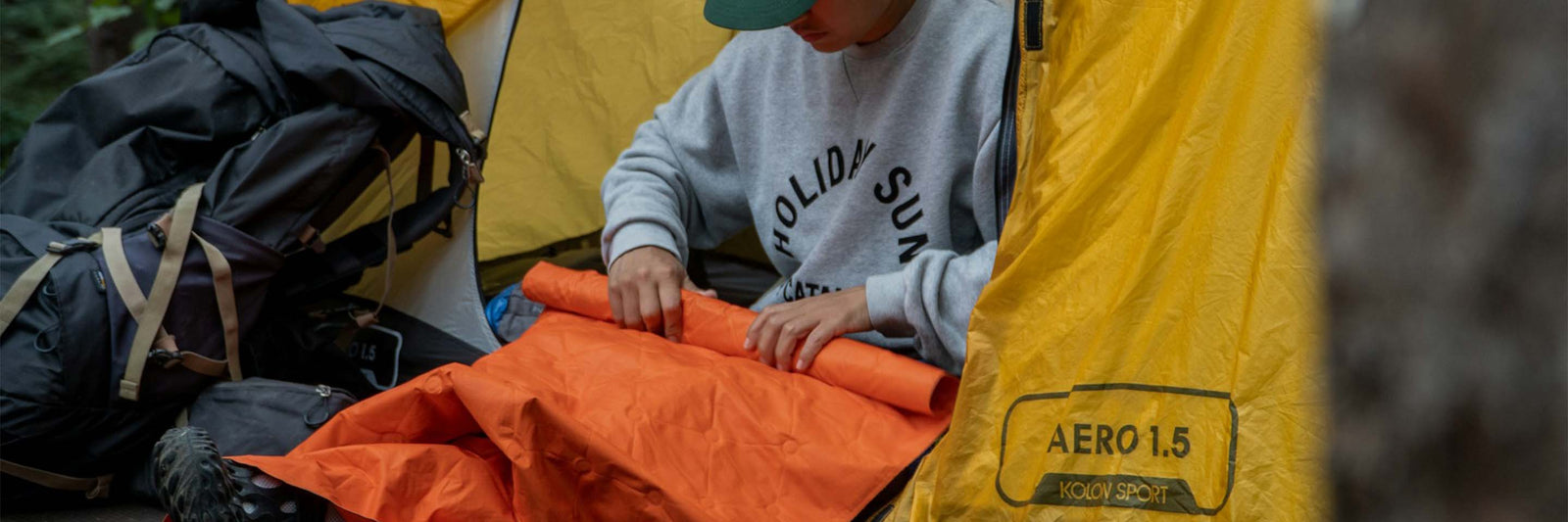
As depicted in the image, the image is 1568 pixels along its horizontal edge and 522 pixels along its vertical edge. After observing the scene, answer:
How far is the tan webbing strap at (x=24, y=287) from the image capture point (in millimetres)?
1575

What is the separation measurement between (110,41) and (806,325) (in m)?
2.56

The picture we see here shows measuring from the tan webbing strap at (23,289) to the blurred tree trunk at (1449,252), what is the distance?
163 centimetres

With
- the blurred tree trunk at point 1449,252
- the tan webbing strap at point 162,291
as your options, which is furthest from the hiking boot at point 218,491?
the blurred tree trunk at point 1449,252

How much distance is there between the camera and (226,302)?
1.70m

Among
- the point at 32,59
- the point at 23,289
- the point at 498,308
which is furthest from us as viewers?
the point at 32,59

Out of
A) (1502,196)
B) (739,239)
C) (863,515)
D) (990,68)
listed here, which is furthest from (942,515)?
(739,239)

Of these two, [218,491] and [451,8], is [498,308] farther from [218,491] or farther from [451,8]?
[218,491]

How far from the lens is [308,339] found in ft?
6.29

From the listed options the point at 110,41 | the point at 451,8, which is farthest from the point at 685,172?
the point at 110,41

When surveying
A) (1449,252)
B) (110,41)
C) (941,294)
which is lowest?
(110,41)

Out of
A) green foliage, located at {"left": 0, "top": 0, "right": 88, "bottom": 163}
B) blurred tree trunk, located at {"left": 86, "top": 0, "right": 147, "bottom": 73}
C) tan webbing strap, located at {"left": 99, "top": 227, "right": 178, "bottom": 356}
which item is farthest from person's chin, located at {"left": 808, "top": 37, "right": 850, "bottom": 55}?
green foliage, located at {"left": 0, "top": 0, "right": 88, "bottom": 163}

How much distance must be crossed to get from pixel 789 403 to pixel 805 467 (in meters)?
0.08

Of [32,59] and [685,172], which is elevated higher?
[685,172]

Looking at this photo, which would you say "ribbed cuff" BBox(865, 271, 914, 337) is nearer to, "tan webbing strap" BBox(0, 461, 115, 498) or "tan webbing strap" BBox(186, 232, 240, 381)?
"tan webbing strap" BBox(186, 232, 240, 381)
